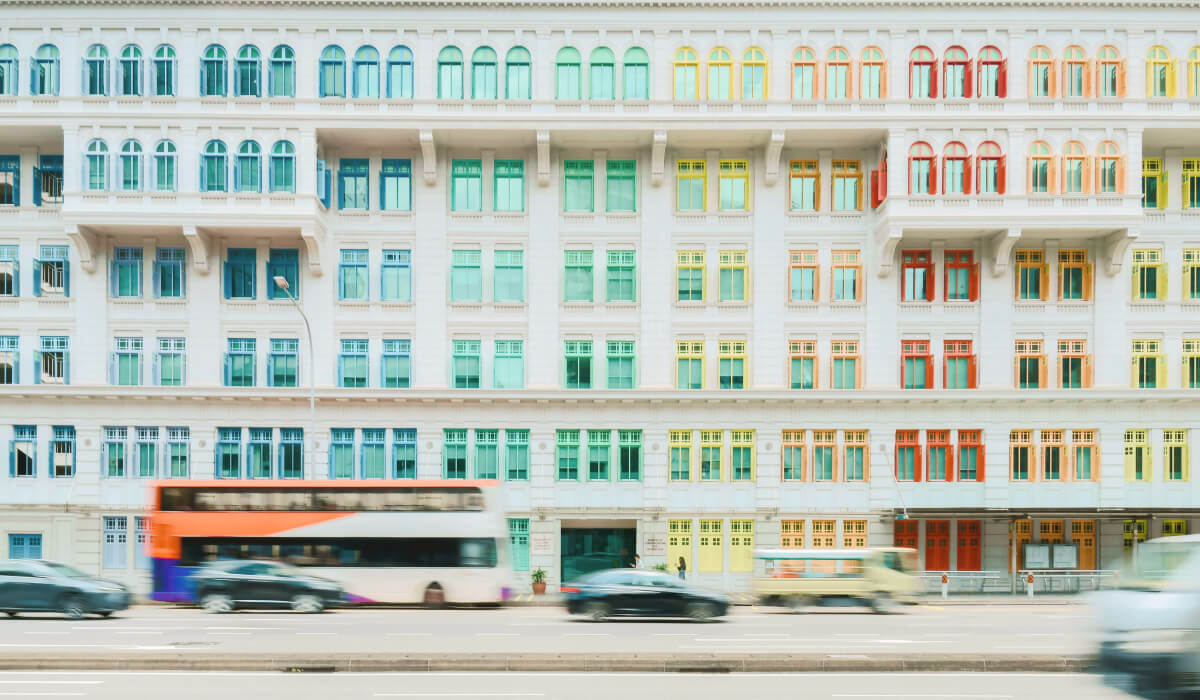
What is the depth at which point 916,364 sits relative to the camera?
37969mm

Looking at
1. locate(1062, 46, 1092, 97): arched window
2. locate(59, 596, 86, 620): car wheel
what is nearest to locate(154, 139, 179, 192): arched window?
locate(59, 596, 86, 620): car wheel

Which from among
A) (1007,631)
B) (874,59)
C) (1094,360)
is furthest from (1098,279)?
(1007,631)

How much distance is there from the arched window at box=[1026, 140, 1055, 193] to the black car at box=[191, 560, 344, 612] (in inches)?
1095

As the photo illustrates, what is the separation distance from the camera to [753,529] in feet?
123

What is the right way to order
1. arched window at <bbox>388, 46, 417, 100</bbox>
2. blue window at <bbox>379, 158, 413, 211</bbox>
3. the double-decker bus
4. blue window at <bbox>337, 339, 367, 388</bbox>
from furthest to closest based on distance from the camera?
blue window at <bbox>379, 158, 413, 211</bbox>, blue window at <bbox>337, 339, 367, 388</bbox>, arched window at <bbox>388, 46, 417, 100</bbox>, the double-decker bus

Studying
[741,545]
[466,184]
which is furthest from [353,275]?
[741,545]

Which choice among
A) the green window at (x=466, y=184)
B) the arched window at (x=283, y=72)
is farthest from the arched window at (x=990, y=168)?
the arched window at (x=283, y=72)

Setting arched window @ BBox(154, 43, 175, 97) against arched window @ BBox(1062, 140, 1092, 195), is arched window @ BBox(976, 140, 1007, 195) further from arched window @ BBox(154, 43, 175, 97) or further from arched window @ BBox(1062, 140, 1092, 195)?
arched window @ BBox(154, 43, 175, 97)

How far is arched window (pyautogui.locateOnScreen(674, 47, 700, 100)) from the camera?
3756 cm

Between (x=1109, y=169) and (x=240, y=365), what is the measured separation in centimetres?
→ 3256

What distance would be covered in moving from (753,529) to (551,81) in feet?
59.1

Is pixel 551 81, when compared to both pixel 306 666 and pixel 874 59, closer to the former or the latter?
A: pixel 874 59

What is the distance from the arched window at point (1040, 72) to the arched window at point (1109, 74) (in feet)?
5.82

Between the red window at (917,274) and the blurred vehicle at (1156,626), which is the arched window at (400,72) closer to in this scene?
the red window at (917,274)
